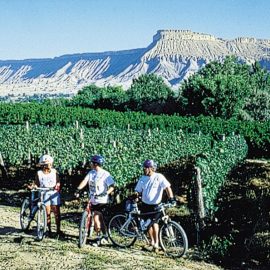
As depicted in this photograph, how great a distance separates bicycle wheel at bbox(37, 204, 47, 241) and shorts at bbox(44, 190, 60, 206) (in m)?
0.12

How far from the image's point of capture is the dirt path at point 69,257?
7.04 metres

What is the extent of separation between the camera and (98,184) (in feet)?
26.5

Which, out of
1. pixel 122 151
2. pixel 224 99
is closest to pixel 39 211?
pixel 122 151

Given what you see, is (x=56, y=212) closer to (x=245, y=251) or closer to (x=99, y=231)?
(x=99, y=231)

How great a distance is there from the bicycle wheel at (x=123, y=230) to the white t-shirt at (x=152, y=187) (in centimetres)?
65

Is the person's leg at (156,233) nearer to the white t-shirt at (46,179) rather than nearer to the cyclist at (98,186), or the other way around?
the cyclist at (98,186)

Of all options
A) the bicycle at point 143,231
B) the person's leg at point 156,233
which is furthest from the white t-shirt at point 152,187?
the person's leg at point 156,233

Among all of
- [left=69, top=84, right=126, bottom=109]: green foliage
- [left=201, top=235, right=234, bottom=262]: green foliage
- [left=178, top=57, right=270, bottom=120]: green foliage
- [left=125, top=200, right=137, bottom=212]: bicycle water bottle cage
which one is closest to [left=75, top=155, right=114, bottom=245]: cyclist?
[left=125, top=200, right=137, bottom=212]: bicycle water bottle cage

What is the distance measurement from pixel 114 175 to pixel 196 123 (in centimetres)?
2384

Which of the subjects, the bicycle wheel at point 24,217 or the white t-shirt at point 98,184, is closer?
the white t-shirt at point 98,184

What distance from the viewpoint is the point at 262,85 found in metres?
68.6

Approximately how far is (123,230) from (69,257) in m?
1.29

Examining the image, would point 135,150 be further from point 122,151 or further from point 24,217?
point 24,217

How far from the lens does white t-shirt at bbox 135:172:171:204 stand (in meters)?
7.79
